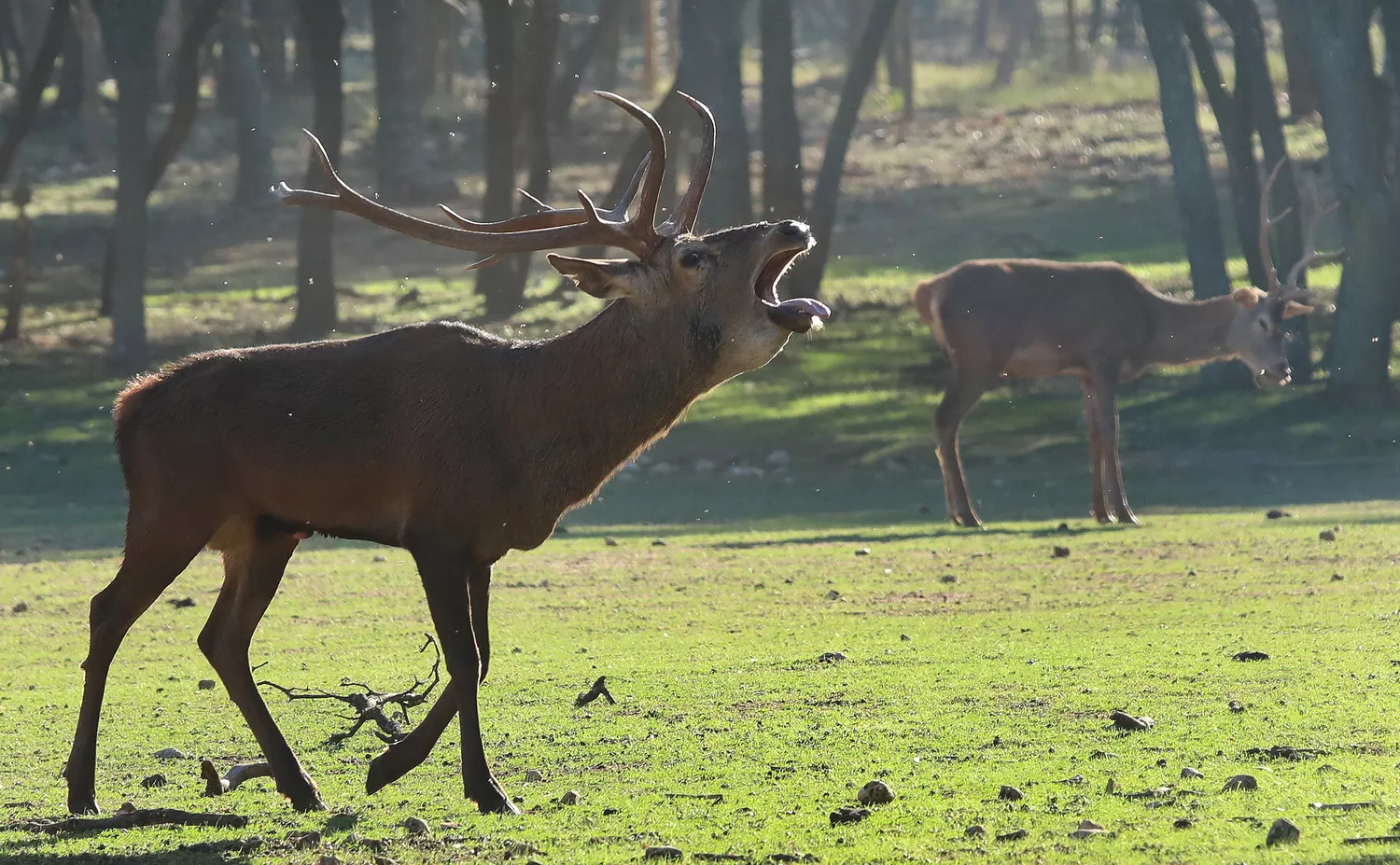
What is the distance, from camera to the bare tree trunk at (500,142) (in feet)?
85.8

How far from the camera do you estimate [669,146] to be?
24781mm

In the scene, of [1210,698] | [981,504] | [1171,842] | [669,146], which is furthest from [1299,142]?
[1171,842]

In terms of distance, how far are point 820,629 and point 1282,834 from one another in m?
5.50

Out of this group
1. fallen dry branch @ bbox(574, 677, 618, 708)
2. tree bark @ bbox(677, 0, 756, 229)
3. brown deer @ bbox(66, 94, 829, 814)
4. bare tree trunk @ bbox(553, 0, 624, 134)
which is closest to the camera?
brown deer @ bbox(66, 94, 829, 814)

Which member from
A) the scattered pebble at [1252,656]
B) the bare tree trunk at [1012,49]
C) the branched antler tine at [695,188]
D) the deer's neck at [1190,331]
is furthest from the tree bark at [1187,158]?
the bare tree trunk at [1012,49]

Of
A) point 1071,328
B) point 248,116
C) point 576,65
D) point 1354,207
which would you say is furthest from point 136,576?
point 576,65

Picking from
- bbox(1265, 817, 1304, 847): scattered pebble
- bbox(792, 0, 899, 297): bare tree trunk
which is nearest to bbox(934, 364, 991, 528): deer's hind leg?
bbox(792, 0, 899, 297): bare tree trunk

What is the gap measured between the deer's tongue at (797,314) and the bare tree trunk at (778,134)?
19.0 metres

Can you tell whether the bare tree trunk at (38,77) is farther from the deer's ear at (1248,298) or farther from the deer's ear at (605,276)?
the deer's ear at (605,276)

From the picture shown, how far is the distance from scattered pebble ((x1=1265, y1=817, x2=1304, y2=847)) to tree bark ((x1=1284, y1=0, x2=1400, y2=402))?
17021 millimetres

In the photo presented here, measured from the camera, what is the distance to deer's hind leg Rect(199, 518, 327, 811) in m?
7.08

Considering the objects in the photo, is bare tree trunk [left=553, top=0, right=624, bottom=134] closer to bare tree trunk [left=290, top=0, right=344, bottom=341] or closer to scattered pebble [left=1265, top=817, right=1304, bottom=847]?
bare tree trunk [left=290, top=0, right=344, bottom=341]

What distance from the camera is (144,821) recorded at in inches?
252

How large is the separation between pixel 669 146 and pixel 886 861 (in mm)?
19797
